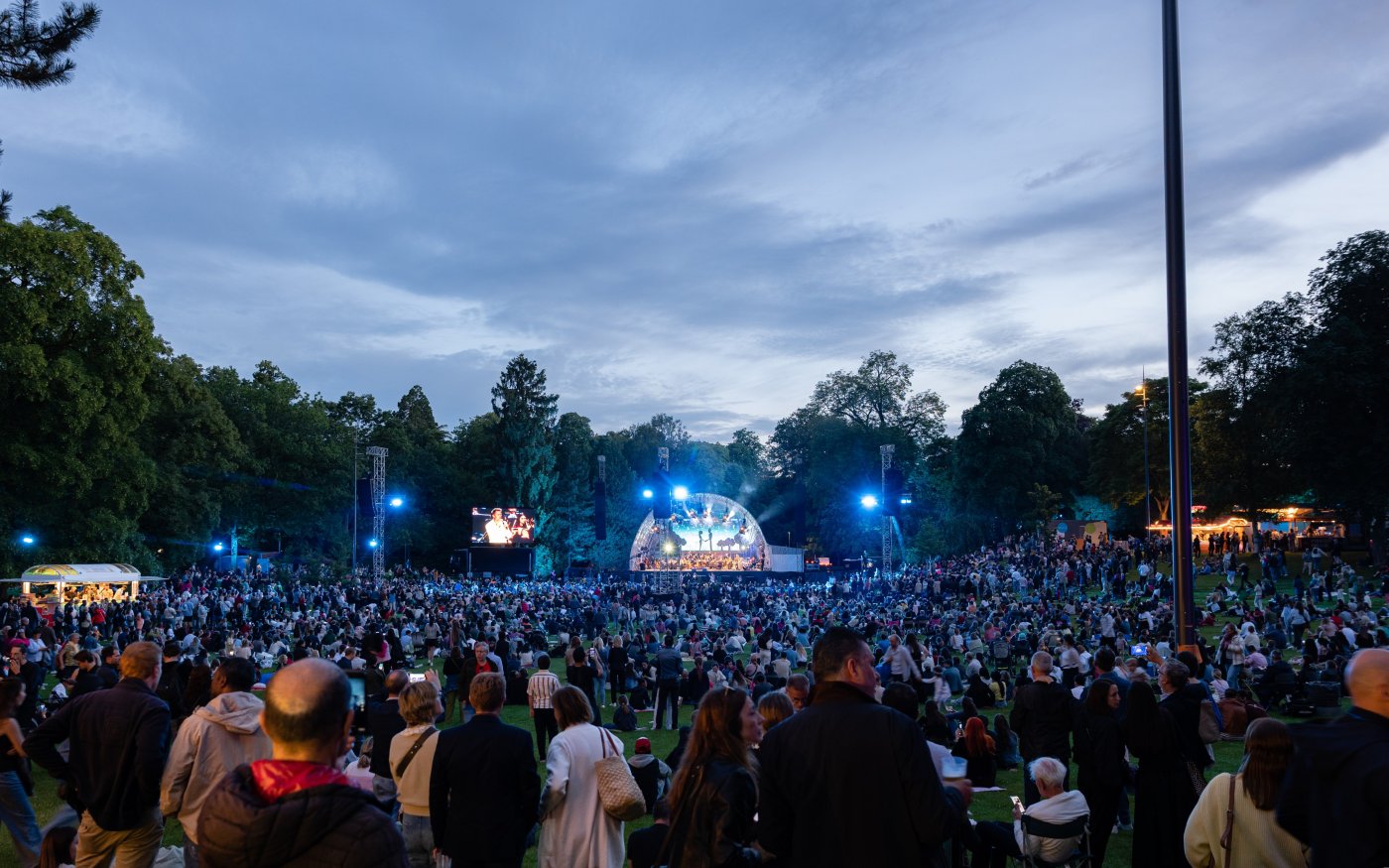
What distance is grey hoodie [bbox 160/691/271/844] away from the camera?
15.7 feet

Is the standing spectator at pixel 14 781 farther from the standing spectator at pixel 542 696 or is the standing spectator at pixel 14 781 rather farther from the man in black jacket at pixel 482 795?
the standing spectator at pixel 542 696

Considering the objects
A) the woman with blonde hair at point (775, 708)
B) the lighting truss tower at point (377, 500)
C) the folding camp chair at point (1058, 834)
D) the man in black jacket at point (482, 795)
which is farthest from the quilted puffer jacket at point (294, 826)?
the lighting truss tower at point (377, 500)

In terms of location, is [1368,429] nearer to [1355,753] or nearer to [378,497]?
[1355,753]

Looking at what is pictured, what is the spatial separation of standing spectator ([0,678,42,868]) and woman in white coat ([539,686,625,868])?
3.42m

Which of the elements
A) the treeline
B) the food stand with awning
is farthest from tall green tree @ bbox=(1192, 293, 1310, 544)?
the food stand with awning

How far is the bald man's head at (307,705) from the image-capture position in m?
2.54

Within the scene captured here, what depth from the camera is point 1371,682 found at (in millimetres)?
3381

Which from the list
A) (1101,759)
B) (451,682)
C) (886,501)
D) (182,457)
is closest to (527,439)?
(182,457)

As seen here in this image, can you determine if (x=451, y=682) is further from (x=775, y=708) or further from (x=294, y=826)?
(x=294, y=826)

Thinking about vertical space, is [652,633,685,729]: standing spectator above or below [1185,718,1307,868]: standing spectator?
below

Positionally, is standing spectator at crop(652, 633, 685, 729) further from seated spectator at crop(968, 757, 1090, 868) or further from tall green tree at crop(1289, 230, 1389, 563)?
tall green tree at crop(1289, 230, 1389, 563)

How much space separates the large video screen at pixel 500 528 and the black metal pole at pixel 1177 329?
46362 millimetres

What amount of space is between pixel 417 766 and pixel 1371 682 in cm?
423

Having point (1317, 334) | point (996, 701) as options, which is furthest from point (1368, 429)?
point (996, 701)
